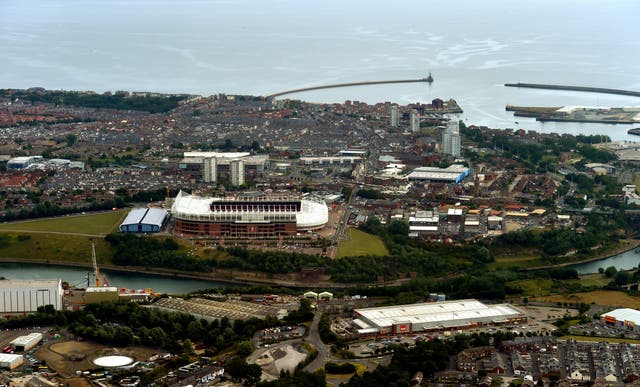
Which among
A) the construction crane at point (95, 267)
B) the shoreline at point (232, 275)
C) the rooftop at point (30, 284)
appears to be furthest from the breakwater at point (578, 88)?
the rooftop at point (30, 284)

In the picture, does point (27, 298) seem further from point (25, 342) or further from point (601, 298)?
point (601, 298)

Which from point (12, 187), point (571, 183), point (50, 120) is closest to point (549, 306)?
point (571, 183)

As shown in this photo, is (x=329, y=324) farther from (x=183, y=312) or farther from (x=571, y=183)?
(x=571, y=183)

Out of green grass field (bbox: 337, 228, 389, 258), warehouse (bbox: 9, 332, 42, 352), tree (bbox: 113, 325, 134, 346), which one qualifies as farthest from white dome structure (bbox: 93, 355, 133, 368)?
green grass field (bbox: 337, 228, 389, 258)

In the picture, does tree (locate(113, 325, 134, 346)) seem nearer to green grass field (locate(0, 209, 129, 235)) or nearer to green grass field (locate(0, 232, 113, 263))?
green grass field (locate(0, 232, 113, 263))

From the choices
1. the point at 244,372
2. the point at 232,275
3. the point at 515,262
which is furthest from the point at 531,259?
the point at 244,372

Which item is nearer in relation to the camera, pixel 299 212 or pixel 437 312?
pixel 437 312

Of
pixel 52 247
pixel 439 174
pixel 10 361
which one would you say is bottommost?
pixel 10 361
